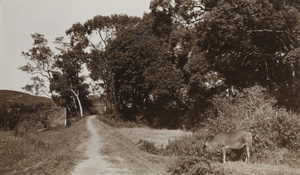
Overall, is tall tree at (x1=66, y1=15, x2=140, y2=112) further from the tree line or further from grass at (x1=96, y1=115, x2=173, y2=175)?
grass at (x1=96, y1=115, x2=173, y2=175)

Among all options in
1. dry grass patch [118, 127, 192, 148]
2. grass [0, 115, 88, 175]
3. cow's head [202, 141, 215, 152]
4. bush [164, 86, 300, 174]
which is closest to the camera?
bush [164, 86, 300, 174]

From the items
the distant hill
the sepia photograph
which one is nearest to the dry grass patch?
the sepia photograph

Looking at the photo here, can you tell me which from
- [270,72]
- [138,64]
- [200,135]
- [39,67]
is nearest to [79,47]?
[39,67]

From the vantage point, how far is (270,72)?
21.4 meters

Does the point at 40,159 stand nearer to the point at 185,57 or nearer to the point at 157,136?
the point at 157,136

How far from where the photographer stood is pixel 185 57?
96.9 feet

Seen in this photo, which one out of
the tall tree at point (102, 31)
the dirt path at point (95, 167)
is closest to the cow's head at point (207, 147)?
the dirt path at point (95, 167)

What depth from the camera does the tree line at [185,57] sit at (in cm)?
1778

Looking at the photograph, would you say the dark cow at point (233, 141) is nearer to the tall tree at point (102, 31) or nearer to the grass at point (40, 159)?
the grass at point (40, 159)

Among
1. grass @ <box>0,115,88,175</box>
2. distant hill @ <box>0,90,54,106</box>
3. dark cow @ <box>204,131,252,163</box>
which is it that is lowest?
grass @ <box>0,115,88,175</box>

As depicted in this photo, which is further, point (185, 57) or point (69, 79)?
point (69, 79)

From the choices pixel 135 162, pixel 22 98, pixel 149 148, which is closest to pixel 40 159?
pixel 149 148

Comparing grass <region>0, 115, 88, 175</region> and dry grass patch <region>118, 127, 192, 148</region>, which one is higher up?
dry grass patch <region>118, 127, 192, 148</region>

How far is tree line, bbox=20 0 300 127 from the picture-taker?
58.3ft
